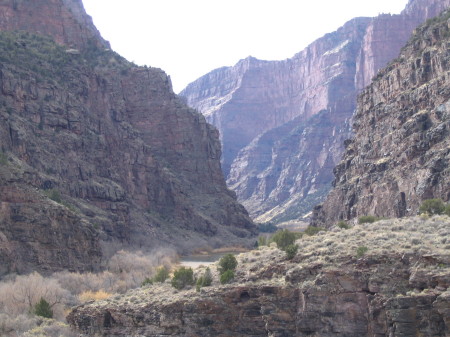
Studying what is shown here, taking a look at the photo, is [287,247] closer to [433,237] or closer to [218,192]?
[433,237]

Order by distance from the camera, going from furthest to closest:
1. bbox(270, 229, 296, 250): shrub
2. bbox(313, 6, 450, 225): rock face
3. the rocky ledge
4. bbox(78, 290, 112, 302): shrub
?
bbox(313, 6, 450, 225): rock face < bbox(78, 290, 112, 302): shrub < bbox(270, 229, 296, 250): shrub < the rocky ledge

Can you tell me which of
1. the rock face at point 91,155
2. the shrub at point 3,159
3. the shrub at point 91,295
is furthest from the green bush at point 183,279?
the shrub at point 3,159

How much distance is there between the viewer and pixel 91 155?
135 m

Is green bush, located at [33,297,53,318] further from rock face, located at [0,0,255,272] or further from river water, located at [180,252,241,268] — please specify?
river water, located at [180,252,241,268]

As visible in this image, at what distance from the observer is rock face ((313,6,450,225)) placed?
98938 mm

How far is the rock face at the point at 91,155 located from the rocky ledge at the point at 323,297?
33626mm

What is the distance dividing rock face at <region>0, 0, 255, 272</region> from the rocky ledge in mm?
33626

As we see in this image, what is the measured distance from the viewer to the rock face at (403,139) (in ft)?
325

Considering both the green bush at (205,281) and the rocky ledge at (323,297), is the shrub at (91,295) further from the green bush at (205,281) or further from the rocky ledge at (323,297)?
the green bush at (205,281)

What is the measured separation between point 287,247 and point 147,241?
3119 inches

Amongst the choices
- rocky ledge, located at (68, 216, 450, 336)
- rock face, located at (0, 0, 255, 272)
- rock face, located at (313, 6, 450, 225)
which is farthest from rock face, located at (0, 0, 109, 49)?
rocky ledge, located at (68, 216, 450, 336)

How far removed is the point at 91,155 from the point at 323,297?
9390 cm

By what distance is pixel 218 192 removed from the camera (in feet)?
579

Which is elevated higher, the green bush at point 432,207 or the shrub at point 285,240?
the green bush at point 432,207
